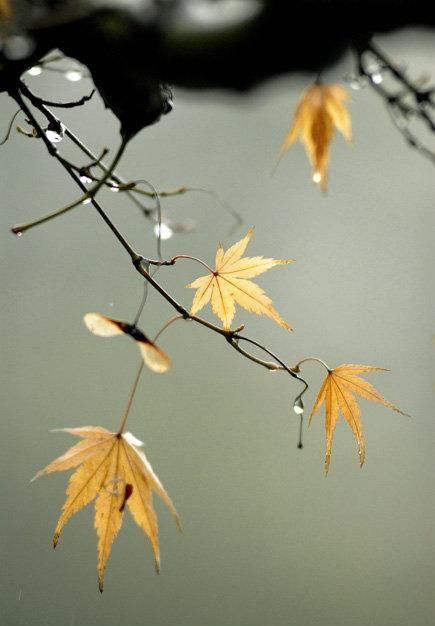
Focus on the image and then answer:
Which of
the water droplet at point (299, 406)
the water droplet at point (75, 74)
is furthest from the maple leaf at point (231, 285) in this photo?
the water droplet at point (75, 74)

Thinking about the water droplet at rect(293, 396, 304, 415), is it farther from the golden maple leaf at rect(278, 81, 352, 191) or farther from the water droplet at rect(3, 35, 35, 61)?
the water droplet at rect(3, 35, 35, 61)

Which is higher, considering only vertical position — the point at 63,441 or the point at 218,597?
the point at 63,441

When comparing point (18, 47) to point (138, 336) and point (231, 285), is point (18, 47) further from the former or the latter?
point (231, 285)

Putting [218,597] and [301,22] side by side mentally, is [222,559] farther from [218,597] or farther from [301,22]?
[301,22]

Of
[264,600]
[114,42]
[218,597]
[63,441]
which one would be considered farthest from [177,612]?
[114,42]

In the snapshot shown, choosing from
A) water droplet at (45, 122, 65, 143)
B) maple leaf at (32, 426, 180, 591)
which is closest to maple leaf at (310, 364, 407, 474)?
maple leaf at (32, 426, 180, 591)
